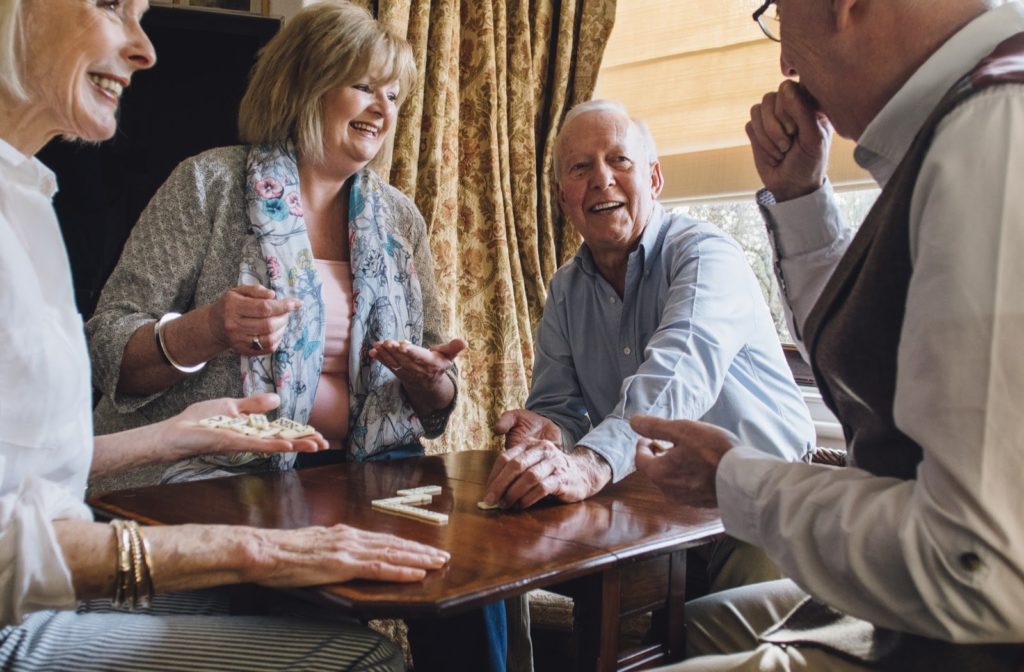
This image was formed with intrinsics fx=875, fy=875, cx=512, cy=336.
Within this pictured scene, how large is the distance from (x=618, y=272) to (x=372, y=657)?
137 cm

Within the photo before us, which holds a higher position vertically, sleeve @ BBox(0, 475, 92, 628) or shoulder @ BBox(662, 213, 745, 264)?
shoulder @ BBox(662, 213, 745, 264)

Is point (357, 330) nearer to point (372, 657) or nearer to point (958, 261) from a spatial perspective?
point (372, 657)

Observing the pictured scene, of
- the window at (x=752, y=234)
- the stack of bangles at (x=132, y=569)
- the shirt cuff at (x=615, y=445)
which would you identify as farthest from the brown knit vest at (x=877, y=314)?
the window at (x=752, y=234)

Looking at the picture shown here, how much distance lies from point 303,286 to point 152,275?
327mm

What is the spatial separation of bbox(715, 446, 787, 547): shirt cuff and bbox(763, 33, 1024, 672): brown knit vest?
0.42ft

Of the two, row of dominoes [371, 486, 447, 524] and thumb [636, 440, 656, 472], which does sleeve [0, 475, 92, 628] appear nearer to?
row of dominoes [371, 486, 447, 524]

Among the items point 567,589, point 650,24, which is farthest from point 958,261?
point 650,24

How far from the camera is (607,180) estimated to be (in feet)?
7.27

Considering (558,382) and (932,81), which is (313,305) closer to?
(558,382)

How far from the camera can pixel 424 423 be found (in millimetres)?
2166

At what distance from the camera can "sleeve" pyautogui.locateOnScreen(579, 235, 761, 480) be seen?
5.45ft

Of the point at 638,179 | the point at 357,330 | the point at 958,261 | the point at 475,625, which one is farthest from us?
the point at 638,179

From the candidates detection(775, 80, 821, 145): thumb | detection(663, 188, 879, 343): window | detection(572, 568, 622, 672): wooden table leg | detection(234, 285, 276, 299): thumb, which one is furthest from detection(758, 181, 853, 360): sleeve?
detection(663, 188, 879, 343): window

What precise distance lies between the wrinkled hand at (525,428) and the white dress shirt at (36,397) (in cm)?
97
